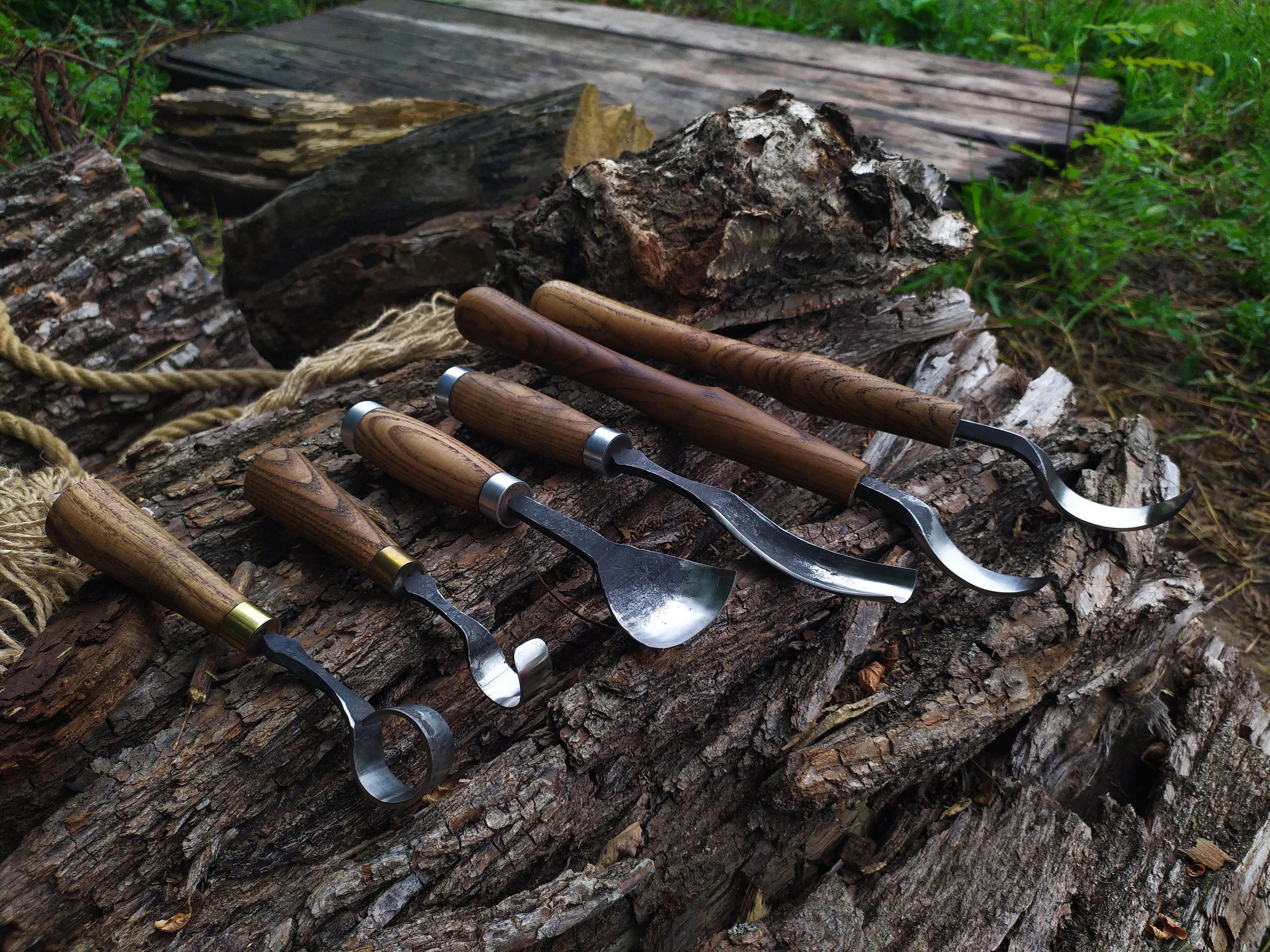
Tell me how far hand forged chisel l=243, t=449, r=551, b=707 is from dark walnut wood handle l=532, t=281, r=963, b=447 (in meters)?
0.75

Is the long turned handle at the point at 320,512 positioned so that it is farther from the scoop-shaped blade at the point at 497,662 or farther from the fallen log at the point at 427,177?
the fallen log at the point at 427,177

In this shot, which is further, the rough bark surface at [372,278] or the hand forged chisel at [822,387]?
the rough bark surface at [372,278]

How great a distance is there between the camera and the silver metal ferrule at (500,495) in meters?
1.83

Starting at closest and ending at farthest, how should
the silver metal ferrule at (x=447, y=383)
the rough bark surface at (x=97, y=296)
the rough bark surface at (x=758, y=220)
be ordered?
the silver metal ferrule at (x=447, y=383) < the rough bark surface at (x=758, y=220) < the rough bark surface at (x=97, y=296)

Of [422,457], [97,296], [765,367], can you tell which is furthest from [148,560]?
[97,296]

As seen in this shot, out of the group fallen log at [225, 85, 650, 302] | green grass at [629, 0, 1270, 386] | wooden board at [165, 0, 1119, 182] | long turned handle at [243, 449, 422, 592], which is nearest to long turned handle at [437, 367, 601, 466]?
long turned handle at [243, 449, 422, 592]

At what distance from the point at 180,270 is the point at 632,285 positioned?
148 centimetres

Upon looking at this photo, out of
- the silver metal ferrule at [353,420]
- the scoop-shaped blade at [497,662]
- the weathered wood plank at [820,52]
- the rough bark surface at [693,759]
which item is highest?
the weathered wood plank at [820,52]

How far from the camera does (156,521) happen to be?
187 centimetres

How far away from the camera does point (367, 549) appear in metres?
1.74

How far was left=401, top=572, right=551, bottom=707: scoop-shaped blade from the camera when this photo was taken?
5.27 ft

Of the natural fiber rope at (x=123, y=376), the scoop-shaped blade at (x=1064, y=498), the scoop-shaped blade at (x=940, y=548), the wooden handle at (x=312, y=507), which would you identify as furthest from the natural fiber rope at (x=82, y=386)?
→ the scoop-shaped blade at (x=1064, y=498)

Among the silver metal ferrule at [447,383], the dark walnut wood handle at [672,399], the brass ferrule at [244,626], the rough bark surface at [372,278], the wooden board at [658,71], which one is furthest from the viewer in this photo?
the wooden board at [658,71]

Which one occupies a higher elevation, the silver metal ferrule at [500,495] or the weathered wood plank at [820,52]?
the weathered wood plank at [820,52]
